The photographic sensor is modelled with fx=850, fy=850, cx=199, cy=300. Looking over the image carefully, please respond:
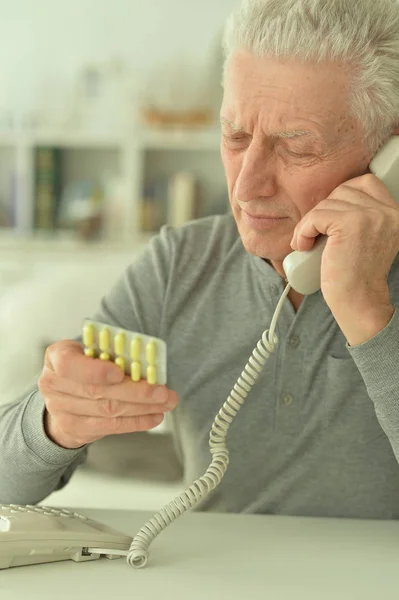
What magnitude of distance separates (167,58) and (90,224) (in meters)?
0.98

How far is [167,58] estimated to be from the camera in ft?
14.9

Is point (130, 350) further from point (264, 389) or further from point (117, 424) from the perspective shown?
point (264, 389)

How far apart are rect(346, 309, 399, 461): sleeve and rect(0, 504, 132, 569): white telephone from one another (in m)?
0.34

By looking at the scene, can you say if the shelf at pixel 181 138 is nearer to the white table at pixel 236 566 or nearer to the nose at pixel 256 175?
the nose at pixel 256 175

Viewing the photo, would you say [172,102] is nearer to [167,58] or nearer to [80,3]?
[167,58]

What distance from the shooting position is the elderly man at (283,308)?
3.39ft

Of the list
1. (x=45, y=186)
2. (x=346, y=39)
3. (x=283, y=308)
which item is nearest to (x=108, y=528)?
(x=283, y=308)

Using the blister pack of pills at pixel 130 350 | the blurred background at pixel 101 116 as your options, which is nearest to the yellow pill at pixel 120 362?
the blister pack of pills at pixel 130 350

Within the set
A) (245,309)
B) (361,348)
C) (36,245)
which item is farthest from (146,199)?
(361,348)

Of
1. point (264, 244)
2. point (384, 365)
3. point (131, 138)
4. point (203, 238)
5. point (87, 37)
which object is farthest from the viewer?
point (87, 37)

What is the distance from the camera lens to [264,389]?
1341 millimetres

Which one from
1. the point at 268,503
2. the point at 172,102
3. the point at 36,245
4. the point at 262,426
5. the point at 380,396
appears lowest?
the point at 36,245

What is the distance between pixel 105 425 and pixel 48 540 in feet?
0.51

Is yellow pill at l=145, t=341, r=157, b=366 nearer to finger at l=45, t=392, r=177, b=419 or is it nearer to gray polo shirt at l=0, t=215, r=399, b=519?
finger at l=45, t=392, r=177, b=419
